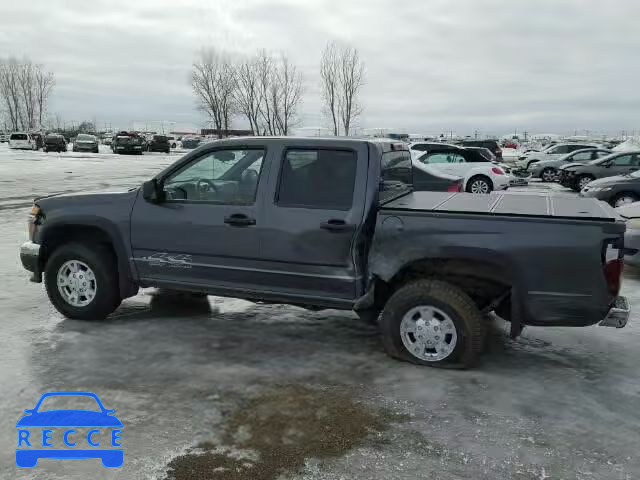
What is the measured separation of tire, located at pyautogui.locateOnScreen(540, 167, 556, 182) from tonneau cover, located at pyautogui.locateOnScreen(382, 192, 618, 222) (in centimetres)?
2105

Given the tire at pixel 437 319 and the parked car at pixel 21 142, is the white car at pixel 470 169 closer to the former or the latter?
the tire at pixel 437 319

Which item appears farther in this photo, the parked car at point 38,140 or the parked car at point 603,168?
the parked car at point 38,140

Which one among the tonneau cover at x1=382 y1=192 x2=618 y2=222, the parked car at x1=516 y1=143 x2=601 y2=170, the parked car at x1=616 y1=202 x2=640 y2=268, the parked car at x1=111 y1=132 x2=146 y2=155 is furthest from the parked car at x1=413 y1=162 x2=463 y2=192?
the parked car at x1=111 y1=132 x2=146 y2=155

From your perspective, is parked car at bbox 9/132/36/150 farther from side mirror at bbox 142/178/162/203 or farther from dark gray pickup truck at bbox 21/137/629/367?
side mirror at bbox 142/178/162/203

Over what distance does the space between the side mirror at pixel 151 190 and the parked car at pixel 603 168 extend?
16360mm

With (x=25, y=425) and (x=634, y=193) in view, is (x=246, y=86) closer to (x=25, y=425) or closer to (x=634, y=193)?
(x=634, y=193)

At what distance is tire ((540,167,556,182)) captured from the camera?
24.5 metres

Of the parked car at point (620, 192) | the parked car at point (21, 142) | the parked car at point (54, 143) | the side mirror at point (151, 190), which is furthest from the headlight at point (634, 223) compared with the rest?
the parked car at point (21, 142)

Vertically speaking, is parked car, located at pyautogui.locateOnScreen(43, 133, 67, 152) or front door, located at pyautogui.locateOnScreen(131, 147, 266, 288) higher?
parked car, located at pyautogui.locateOnScreen(43, 133, 67, 152)

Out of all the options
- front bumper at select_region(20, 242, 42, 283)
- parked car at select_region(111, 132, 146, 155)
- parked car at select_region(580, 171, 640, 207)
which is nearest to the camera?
front bumper at select_region(20, 242, 42, 283)

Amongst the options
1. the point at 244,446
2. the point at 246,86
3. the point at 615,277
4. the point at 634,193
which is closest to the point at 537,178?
the point at 634,193

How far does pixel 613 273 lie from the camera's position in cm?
397

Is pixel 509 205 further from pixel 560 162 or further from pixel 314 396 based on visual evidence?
pixel 560 162

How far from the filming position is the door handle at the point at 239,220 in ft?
15.8
